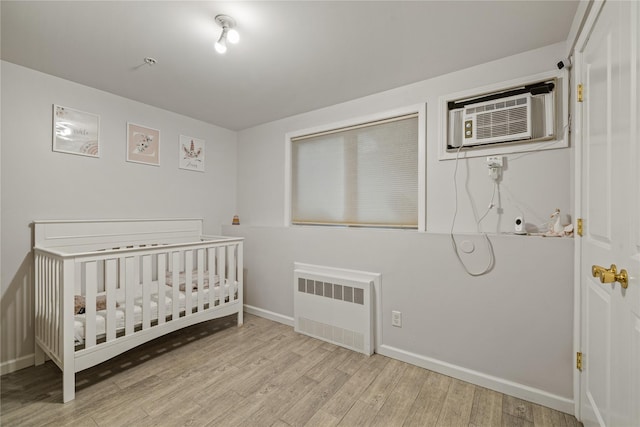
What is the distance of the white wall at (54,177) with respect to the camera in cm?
202

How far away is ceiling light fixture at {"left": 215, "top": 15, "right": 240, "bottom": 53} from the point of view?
5.11ft

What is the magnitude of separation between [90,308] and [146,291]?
14.0 inches

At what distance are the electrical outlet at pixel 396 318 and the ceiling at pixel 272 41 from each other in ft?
6.30

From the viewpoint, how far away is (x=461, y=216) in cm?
207

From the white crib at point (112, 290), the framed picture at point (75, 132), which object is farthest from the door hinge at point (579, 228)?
the framed picture at point (75, 132)

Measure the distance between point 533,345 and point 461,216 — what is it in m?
0.92

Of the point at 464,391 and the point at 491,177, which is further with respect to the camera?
the point at 491,177

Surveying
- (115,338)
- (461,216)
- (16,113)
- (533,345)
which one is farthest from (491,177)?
(16,113)

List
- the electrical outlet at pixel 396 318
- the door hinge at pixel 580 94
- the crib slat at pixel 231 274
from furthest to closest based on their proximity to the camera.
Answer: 1. the crib slat at pixel 231 274
2. the electrical outlet at pixel 396 318
3. the door hinge at pixel 580 94

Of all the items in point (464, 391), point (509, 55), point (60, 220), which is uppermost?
point (509, 55)

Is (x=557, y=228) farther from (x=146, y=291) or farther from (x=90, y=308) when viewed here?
(x=90, y=308)

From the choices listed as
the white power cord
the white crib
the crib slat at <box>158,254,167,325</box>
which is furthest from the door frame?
the crib slat at <box>158,254,167,325</box>

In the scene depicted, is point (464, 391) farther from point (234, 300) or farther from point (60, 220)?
point (60, 220)

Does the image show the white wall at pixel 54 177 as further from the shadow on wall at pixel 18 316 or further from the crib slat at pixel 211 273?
the crib slat at pixel 211 273
